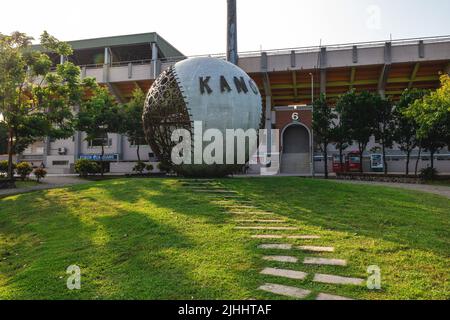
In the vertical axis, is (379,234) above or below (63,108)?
below

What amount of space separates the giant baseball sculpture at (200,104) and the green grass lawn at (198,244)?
2.34m

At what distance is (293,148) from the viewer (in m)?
42.0

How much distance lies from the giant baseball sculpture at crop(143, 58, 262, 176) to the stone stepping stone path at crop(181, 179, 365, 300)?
226 cm

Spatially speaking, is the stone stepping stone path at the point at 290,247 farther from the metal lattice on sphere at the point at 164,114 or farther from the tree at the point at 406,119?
the tree at the point at 406,119

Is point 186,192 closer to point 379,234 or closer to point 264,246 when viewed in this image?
point 264,246

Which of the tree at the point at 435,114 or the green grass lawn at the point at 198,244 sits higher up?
the tree at the point at 435,114

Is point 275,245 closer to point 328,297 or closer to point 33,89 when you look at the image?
point 328,297

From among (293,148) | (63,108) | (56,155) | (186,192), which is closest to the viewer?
(186,192)

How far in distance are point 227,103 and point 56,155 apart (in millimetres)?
41056

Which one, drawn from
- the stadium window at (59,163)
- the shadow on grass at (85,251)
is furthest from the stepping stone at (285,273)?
the stadium window at (59,163)

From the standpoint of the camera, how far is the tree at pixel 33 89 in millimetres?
20297

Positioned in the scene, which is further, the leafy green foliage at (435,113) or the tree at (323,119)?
the tree at (323,119)
